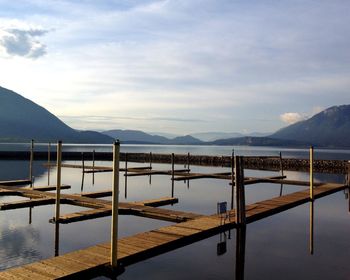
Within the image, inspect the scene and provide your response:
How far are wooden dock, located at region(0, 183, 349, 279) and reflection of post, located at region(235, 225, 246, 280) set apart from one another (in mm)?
387

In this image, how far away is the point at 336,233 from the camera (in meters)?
19.6

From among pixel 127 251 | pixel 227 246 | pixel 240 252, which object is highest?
pixel 127 251

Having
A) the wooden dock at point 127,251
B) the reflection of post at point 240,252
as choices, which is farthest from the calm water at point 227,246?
the wooden dock at point 127,251

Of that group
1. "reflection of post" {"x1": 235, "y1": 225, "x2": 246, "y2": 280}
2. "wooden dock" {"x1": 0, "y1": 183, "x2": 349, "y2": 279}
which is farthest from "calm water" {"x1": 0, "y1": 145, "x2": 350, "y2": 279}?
"wooden dock" {"x1": 0, "y1": 183, "x2": 349, "y2": 279}

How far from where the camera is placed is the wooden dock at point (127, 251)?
945 cm

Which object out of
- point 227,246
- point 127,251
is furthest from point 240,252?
point 127,251

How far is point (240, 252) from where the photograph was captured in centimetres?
1466

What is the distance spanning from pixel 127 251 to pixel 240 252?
206 inches

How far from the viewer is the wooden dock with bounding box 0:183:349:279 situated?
9.45 m

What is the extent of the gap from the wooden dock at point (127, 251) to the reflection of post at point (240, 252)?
0.39 meters

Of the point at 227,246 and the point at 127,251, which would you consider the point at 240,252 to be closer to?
the point at 227,246

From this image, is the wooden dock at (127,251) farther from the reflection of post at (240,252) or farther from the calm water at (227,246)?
the calm water at (227,246)

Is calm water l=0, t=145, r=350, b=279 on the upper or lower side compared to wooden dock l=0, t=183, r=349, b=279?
lower

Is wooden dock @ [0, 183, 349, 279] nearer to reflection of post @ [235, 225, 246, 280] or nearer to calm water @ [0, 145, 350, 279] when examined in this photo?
reflection of post @ [235, 225, 246, 280]
